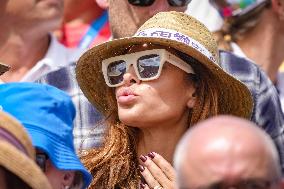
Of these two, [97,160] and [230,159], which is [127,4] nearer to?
[97,160]

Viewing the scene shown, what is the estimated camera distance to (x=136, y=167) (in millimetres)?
4848

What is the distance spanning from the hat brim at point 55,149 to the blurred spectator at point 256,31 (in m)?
2.79

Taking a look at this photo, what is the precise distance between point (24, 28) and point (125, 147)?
194cm

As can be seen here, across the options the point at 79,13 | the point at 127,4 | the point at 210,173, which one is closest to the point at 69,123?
the point at 210,173

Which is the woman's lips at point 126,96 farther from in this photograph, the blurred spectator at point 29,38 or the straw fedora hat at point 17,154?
the blurred spectator at point 29,38

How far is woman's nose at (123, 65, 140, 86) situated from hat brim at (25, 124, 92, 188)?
2.56ft

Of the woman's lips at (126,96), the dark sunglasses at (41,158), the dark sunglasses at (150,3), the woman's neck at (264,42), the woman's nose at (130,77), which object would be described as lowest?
the woman's neck at (264,42)

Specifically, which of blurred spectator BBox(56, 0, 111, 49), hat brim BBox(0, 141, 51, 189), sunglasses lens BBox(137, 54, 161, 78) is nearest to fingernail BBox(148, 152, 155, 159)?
sunglasses lens BBox(137, 54, 161, 78)

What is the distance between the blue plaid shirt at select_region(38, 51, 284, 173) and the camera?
556cm

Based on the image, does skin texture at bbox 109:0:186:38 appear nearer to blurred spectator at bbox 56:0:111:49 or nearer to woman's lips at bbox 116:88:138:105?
woman's lips at bbox 116:88:138:105

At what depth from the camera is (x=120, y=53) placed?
5.00 meters

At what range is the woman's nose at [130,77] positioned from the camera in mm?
4824

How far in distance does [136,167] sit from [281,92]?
2.14 metres

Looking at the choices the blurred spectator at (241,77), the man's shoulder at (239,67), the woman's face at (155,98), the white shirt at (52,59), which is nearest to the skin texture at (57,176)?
the woman's face at (155,98)
